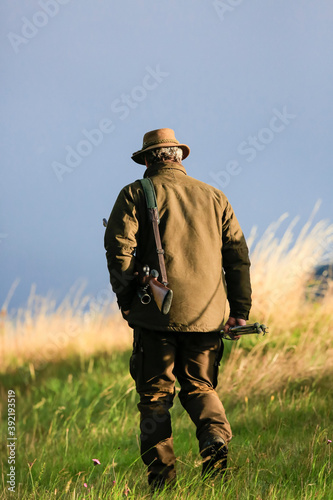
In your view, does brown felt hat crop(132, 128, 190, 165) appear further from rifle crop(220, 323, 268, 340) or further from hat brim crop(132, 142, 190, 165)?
rifle crop(220, 323, 268, 340)

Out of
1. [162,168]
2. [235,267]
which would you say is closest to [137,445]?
[235,267]

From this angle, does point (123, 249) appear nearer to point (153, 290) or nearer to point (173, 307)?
point (153, 290)

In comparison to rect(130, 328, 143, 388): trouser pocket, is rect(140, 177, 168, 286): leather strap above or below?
above

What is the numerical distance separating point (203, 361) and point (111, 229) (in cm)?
116

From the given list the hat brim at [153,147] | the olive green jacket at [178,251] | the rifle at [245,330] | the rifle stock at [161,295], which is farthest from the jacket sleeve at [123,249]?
the rifle at [245,330]

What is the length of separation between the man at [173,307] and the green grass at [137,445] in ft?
0.82

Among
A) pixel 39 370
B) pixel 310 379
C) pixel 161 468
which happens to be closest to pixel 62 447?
pixel 161 468

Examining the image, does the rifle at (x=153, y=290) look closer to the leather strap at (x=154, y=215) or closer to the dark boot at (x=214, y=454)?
the leather strap at (x=154, y=215)

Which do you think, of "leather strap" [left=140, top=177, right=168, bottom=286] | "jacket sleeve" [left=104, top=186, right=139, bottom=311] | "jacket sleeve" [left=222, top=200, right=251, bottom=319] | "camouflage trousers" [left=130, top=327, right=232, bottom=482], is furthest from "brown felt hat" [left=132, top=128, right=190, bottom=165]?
"camouflage trousers" [left=130, top=327, right=232, bottom=482]

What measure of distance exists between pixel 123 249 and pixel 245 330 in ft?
3.36

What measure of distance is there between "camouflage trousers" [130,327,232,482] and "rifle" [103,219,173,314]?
0.26 metres

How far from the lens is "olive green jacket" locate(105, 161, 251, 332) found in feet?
12.6

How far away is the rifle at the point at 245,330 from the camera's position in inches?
147

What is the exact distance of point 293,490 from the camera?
3533 millimetres
